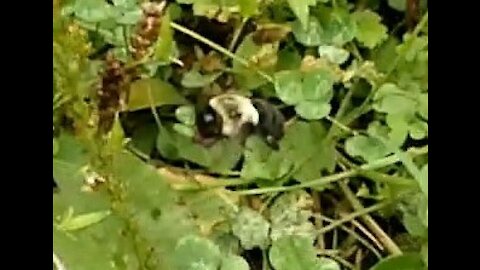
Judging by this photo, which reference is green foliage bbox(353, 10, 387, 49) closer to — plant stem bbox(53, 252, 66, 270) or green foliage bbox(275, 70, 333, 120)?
green foliage bbox(275, 70, 333, 120)

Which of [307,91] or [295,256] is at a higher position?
[307,91]

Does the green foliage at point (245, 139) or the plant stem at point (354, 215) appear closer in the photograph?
the green foliage at point (245, 139)

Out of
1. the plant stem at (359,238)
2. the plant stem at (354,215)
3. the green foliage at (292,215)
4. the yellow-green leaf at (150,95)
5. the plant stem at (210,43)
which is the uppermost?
the plant stem at (210,43)

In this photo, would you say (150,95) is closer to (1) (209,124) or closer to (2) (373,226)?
(1) (209,124)

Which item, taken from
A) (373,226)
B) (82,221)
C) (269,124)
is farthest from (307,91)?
(82,221)

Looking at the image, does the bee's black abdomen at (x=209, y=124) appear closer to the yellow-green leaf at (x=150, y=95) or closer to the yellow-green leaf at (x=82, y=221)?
the yellow-green leaf at (x=150, y=95)

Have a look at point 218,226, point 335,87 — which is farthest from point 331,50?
point 218,226

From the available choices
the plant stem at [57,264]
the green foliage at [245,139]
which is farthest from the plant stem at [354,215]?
the plant stem at [57,264]
